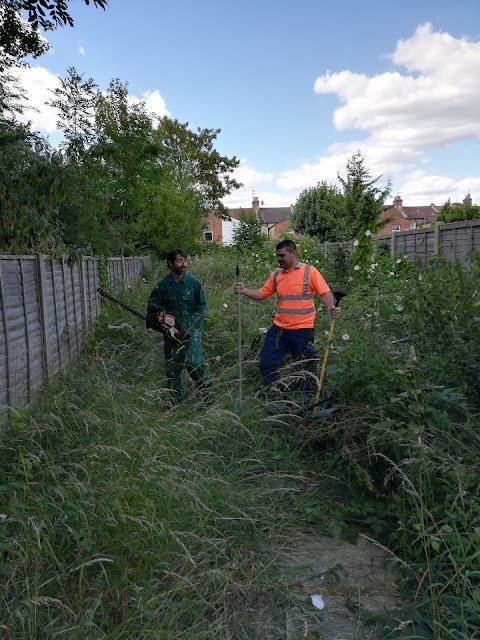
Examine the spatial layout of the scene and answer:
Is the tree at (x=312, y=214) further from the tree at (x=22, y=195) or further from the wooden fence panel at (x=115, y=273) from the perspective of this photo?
the tree at (x=22, y=195)

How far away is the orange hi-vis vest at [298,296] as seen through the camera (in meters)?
5.23

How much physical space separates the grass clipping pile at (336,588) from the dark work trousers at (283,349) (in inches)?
87.4

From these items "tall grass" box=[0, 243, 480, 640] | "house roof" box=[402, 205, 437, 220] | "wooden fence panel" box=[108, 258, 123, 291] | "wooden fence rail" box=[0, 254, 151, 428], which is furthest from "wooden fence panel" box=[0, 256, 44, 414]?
"house roof" box=[402, 205, 437, 220]

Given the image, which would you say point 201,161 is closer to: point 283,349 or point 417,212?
point 283,349

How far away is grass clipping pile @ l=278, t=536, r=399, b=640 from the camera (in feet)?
7.98

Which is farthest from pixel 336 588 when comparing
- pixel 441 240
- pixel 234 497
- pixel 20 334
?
pixel 441 240

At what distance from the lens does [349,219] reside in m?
21.8

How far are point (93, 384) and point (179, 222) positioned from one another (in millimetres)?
16296

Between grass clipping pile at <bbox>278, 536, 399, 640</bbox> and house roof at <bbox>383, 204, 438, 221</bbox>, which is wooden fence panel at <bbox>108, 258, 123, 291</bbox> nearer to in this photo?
grass clipping pile at <bbox>278, 536, 399, 640</bbox>

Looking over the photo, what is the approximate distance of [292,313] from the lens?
523 centimetres

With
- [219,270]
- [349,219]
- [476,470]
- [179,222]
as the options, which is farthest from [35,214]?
[349,219]

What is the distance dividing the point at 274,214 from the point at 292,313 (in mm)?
69838

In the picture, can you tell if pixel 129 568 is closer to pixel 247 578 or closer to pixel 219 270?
pixel 247 578

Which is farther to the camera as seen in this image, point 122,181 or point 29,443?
point 122,181
